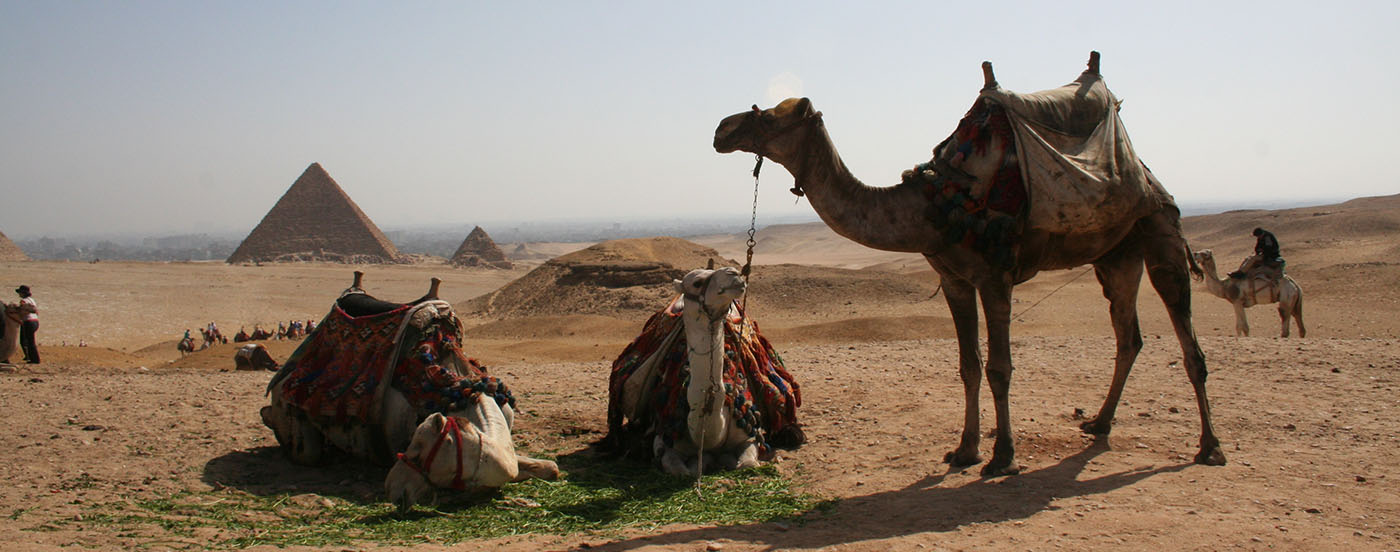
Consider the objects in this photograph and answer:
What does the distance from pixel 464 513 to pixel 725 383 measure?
77.9 inches

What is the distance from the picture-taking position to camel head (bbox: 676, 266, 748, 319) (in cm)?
540

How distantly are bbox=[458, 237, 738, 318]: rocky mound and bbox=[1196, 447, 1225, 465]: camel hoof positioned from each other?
16.5 metres

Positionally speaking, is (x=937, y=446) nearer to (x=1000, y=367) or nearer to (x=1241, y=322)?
(x=1000, y=367)

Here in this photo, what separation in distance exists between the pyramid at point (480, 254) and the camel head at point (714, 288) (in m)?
71.4

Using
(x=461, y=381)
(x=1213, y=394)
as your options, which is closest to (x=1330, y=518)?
(x=1213, y=394)

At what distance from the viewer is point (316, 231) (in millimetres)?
90438

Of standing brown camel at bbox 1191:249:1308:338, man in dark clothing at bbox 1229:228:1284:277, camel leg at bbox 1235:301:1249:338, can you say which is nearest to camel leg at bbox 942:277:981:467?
standing brown camel at bbox 1191:249:1308:338

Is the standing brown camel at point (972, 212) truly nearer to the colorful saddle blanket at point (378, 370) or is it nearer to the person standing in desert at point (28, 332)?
the colorful saddle blanket at point (378, 370)

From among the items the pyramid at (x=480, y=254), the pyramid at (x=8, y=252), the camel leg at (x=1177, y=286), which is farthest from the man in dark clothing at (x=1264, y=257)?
the pyramid at (x=8, y=252)

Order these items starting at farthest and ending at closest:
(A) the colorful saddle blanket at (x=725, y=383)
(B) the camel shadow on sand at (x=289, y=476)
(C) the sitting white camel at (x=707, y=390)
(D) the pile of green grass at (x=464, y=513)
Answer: (A) the colorful saddle blanket at (x=725, y=383), (B) the camel shadow on sand at (x=289, y=476), (C) the sitting white camel at (x=707, y=390), (D) the pile of green grass at (x=464, y=513)

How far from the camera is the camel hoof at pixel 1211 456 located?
5.93m

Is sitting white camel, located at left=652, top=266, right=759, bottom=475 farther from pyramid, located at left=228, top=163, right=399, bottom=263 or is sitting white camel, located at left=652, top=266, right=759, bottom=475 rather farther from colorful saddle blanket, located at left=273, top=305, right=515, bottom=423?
pyramid, located at left=228, top=163, right=399, bottom=263

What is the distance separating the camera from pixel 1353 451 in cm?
611

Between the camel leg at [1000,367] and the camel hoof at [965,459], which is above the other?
the camel leg at [1000,367]
